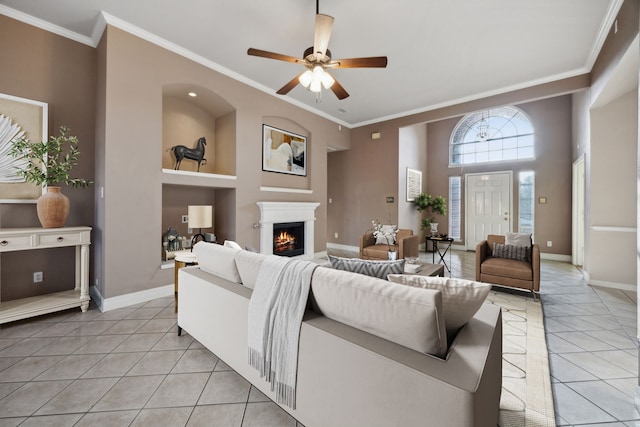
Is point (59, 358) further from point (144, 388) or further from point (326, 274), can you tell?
point (326, 274)

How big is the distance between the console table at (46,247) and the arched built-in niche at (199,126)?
4.95 feet

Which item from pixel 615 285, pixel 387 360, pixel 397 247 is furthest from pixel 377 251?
pixel 387 360

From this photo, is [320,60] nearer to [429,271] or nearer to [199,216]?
[199,216]

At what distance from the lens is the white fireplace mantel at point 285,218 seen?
4508 millimetres

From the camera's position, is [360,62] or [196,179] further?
[196,179]

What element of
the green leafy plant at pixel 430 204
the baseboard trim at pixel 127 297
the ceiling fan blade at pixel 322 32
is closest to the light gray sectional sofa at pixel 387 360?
the ceiling fan blade at pixel 322 32

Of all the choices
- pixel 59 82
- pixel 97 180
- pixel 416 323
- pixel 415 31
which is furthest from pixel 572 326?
pixel 59 82

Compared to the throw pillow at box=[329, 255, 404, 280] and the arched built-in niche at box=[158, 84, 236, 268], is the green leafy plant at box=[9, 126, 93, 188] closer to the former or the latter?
the arched built-in niche at box=[158, 84, 236, 268]

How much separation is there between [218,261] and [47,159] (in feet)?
8.71

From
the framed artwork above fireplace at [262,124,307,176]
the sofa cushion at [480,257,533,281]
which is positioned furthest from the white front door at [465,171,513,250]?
the framed artwork above fireplace at [262,124,307,176]

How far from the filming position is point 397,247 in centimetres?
446

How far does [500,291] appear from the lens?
141 inches

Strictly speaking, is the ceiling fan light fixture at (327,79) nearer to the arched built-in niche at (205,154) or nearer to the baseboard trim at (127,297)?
the arched built-in niche at (205,154)

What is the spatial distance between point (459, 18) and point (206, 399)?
4097 mm
